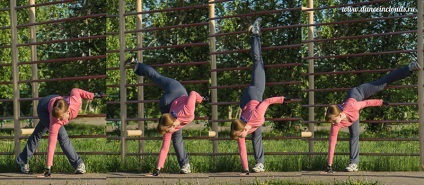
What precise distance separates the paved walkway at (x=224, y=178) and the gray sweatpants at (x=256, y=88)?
35cm

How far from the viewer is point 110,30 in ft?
36.0

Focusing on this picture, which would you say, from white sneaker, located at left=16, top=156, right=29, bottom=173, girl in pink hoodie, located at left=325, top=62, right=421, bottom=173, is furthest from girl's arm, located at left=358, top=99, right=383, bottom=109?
white sneaker, located at left=16, top=156, right=29, bottom=173

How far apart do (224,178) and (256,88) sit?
3.85ft

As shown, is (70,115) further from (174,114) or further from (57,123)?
(174,114)

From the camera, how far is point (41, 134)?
9430mm

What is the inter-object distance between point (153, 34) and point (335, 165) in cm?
332

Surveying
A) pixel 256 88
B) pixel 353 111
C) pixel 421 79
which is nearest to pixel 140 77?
pixel 256 88

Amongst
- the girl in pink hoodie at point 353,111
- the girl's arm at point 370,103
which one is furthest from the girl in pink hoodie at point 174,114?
the girl's arm at point 370,103

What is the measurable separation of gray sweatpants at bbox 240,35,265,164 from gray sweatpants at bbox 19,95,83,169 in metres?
2.43

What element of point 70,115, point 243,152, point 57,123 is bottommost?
point 243,152

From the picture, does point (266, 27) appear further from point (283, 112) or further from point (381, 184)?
point (381, 184)

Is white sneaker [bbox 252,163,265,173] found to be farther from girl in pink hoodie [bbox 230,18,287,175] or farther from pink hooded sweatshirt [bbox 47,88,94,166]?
pink hooded sweatshirt [bbox 47,88,94,166]

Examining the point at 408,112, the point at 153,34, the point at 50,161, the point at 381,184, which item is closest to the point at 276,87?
the point at 153,34

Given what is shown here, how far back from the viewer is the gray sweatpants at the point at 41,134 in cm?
884
